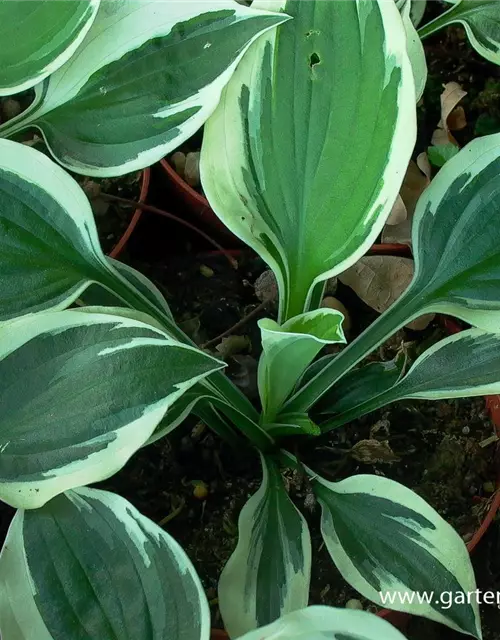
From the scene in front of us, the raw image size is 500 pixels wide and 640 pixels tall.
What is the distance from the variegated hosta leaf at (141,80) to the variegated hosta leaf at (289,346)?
0.17 metres

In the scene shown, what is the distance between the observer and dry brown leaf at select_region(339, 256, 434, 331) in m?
0.78

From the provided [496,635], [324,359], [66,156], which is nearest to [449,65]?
[324,359]

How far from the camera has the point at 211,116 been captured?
1.65 feet

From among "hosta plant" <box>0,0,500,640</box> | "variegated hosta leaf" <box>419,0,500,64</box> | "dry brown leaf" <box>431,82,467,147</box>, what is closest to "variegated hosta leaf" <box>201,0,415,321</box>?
"hosta plant" <box>0,0,500,640</box>

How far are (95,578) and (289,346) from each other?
8.1 inches

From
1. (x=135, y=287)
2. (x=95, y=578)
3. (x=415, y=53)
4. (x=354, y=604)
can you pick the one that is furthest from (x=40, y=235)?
(x=354, y=604)

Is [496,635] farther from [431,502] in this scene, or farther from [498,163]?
[498,163]

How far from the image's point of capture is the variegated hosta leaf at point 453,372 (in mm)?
564

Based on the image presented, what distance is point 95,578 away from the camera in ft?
1.42

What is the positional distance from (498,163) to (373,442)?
298 millimetres

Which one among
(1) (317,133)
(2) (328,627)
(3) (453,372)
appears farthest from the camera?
(3) (453,372)

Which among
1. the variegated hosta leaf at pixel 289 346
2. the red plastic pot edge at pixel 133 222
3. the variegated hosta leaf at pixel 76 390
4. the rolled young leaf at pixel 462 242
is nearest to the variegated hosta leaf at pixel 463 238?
the rolled young leaf at pixel 462 242

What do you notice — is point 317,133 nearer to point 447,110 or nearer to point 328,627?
point 328,627

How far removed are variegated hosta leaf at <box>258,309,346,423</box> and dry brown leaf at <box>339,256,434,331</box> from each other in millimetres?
232
